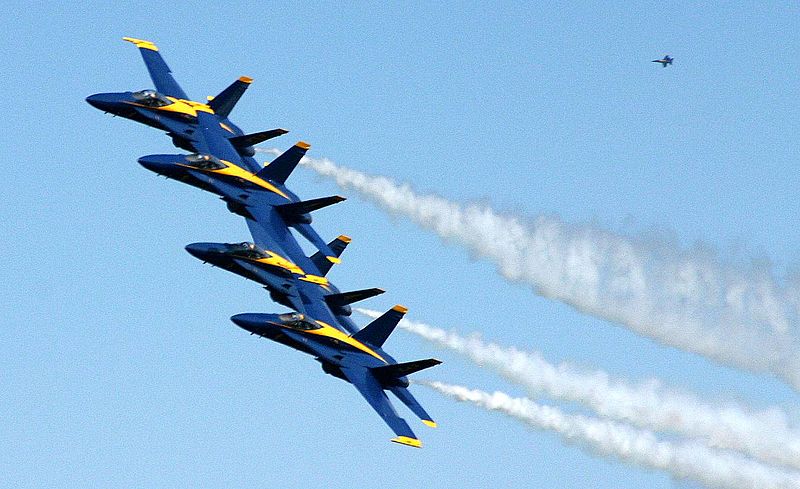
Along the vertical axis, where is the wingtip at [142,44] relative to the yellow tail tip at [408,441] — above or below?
above

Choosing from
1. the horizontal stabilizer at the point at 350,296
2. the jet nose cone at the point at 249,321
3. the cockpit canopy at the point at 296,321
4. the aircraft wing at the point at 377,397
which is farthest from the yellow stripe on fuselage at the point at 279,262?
the aircraft wing at the point at 377,397

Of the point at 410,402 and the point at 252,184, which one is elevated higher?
the point at 252,184

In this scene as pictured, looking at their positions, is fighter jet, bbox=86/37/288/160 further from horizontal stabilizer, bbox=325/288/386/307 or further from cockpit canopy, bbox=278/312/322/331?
cockpit canopy, bbox=278/312/322/331

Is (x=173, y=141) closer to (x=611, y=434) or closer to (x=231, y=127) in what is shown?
(x=231, y=127)

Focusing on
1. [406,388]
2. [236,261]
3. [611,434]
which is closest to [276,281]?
[236,261]

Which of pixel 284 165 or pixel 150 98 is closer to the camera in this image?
pixel 284 165

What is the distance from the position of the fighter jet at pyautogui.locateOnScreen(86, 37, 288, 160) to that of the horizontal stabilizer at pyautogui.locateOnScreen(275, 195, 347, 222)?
16.0ft

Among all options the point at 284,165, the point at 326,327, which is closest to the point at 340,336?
the point at 326,327

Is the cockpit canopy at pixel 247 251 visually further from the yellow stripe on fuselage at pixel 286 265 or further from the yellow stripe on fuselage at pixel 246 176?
the yellow stripe on fuselage at pixel 246 176

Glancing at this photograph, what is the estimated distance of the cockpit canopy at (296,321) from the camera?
10025 centimetres

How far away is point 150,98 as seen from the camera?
110 metres

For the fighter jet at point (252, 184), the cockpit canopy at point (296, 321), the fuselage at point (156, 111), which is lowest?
the cockpit canopy at point (296, 321)

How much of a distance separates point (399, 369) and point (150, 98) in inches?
1070

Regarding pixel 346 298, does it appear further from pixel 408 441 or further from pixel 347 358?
pixel 408 441
